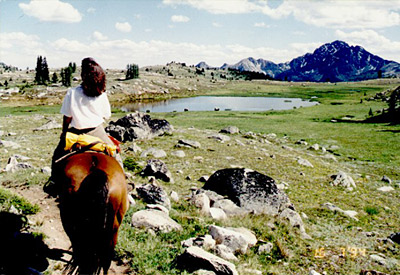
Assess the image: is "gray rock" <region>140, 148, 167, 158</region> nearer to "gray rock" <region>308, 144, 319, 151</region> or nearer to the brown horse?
the brown horse

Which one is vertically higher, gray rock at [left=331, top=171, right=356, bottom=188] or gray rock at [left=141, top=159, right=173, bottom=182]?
gray rock at [left=141, top=159, right=173, bottom=182]

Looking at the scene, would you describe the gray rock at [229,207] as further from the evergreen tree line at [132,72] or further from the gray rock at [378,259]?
the evergreen tree line at [132,72]

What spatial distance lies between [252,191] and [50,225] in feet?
25.8

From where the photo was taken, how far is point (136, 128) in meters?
23.9

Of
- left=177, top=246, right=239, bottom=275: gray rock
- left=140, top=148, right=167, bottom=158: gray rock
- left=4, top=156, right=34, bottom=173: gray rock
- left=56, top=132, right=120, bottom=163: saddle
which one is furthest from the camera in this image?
left=140, top=148, right=167, bottom=158: gray rock

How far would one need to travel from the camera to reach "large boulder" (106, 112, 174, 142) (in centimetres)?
2282

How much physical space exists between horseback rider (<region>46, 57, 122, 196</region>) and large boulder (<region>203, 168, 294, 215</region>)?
7527mm

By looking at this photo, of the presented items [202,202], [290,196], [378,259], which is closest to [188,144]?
[290,196]

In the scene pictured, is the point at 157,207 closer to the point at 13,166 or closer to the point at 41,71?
the point at 13,166

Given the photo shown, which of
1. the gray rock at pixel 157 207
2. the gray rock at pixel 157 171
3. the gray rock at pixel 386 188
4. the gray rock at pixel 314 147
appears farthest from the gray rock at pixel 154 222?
the gray rock at pixel 314 147

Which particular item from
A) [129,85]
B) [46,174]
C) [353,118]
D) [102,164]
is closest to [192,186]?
[46,174]

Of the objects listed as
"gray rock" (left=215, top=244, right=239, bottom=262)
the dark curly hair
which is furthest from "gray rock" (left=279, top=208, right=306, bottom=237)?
the dark curly hair

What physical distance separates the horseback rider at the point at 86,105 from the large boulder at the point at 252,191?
296 inches

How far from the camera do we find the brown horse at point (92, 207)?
4.86m
